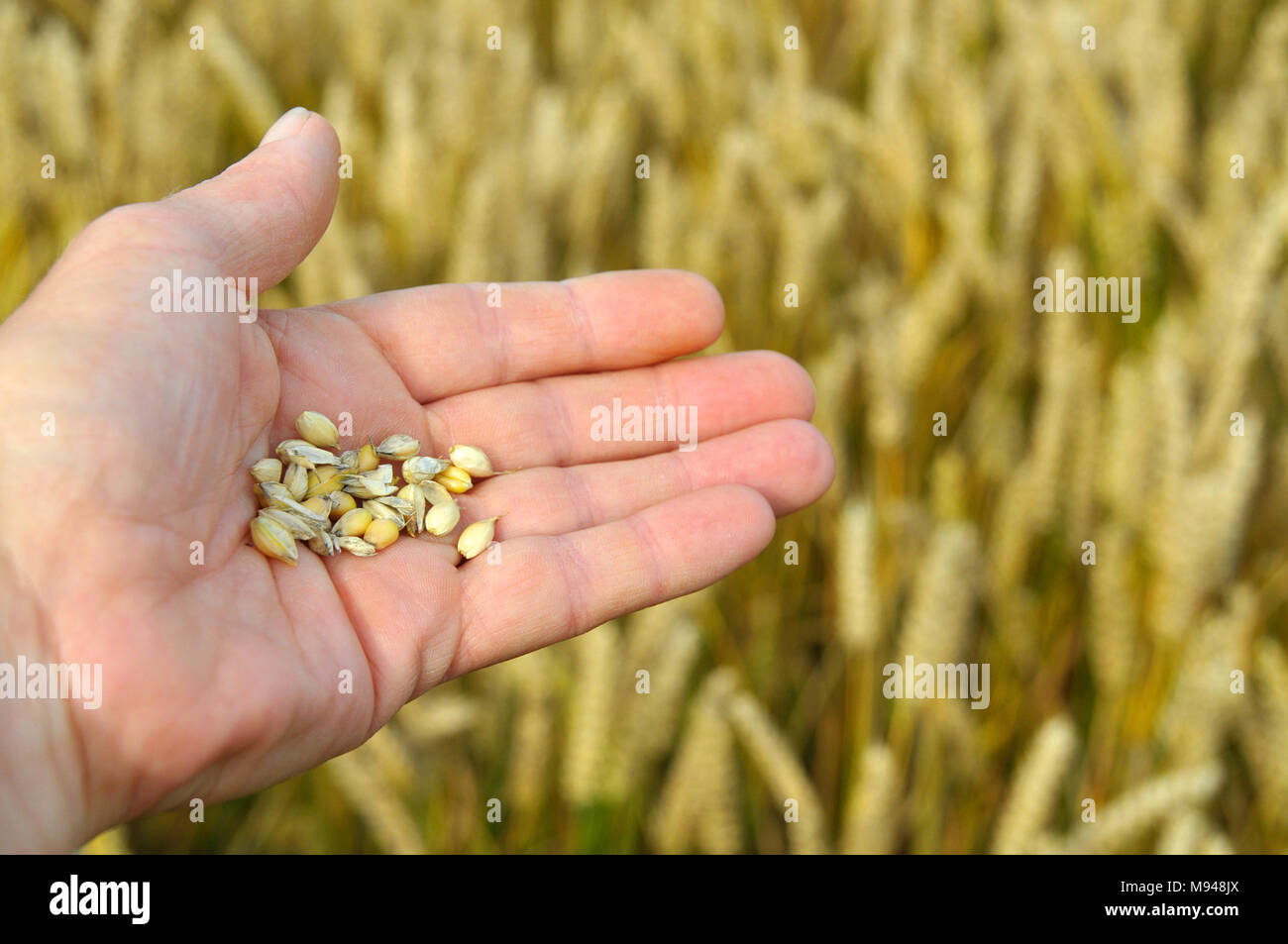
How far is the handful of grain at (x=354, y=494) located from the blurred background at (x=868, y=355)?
0.70 ft

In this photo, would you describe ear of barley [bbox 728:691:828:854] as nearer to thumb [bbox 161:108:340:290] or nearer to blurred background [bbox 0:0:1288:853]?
blurred background [bbox 0:0:1288:853]

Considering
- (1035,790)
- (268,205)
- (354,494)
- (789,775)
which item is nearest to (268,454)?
(354,494)

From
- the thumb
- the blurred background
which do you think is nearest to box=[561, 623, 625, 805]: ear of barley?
the blurred background

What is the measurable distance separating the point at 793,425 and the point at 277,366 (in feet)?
2.01

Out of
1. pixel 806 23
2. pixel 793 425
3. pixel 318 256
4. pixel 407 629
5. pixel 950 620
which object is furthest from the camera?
pixel 806 23

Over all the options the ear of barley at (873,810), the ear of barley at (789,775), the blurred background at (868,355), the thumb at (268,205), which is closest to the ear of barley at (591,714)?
the blurred background at (868,355)

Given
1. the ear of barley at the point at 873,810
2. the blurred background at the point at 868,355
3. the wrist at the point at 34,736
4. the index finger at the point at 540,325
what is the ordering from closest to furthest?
1. the wrist at the point at 34,736
2. the ear of barley at the point at 873,810
3. the blurred background at the point at 868,355
4. the index finger at the point at 540,325

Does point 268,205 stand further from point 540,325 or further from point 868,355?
point 868,355

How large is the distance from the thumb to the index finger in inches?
5.6

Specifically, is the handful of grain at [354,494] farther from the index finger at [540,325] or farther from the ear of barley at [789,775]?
the ear of barley at [789,775]

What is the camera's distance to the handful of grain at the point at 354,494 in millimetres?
1259

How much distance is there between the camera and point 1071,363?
4.86ft

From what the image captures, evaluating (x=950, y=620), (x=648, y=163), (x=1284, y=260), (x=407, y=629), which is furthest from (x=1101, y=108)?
(x=407, y=629)
